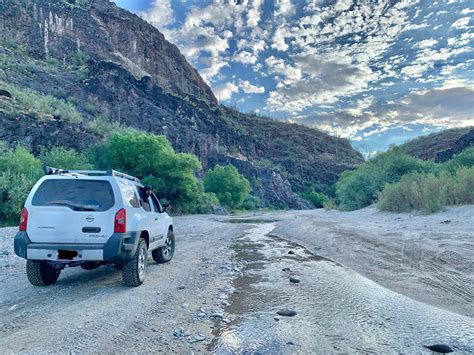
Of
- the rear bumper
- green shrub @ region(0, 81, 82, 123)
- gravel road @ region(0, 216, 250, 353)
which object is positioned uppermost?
green shrub @ region(0, 81, 82, 123)

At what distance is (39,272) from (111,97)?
260ft

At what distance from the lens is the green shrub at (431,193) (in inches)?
687

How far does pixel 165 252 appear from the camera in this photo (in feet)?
32.4

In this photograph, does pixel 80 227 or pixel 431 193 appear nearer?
pixel 80 227

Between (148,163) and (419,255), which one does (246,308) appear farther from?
(148,163)

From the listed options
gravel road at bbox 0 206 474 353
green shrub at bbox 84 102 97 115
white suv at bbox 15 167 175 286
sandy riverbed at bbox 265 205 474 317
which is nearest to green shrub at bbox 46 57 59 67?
green shrub at bbox 84 102 97 115

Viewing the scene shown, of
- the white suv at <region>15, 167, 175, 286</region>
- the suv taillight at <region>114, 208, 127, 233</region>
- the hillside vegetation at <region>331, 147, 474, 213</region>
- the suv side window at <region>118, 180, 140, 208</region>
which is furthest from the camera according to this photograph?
the hillside vegetation at <region>331, 147, 474, 213</region>

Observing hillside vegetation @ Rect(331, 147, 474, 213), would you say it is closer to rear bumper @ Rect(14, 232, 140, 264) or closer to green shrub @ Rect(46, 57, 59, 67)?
rear bumper @ Rect(14, 232, 140, 264)

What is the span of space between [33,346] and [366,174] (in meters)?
36.5

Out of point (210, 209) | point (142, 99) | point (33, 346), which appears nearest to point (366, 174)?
point (210, 209)

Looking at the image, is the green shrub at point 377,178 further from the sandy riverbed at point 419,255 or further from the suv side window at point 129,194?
the suv side window at point 129,194

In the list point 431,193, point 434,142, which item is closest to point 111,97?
point 431,193

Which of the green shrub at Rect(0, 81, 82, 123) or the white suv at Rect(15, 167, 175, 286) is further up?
the green shrub at Rect(0, 81, 82, 123)

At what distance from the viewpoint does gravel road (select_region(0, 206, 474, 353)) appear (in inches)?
166
